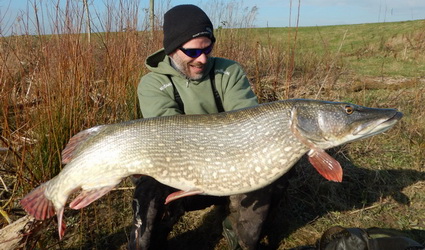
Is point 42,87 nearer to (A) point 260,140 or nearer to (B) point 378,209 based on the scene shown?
(A) point 260,140

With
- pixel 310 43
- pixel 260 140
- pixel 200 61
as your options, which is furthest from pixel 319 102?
pixel 310 43

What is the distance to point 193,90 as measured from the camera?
2303mm

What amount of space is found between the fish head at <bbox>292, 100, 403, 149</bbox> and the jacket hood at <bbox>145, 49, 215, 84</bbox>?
2.82ft

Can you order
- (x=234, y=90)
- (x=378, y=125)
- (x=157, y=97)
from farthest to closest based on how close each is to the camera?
(x=234, y=90)
(x=157, y=97)
(x=378, y=125)

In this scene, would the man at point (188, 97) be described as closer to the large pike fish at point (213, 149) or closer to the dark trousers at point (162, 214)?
the dark trousers at point (162, 214)

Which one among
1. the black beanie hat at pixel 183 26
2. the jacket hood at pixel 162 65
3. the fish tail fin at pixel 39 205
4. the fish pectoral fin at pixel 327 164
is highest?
the black beanie hat at pixel 183 26

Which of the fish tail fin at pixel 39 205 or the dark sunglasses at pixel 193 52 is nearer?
the fish tail fin at pixel 39 205

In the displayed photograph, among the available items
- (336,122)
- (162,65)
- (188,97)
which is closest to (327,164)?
(336,122)

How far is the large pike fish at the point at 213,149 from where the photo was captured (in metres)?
1.70

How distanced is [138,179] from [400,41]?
11.5 m

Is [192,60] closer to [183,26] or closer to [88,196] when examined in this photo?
[183,26]

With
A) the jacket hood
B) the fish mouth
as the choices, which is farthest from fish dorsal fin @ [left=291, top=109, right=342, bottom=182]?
the jacket hood

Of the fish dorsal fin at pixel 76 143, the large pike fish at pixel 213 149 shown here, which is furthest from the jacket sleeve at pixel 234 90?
the fish dorsal fin at pixel 76 143

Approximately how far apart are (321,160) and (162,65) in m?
1.26
